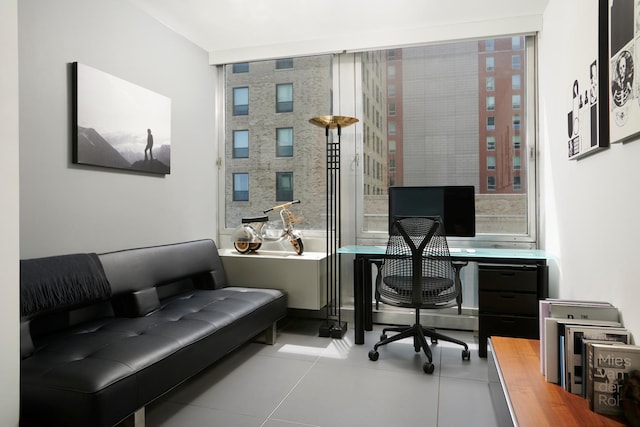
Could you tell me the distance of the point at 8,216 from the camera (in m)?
1.55

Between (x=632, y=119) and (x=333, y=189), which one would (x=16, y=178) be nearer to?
(x=632, y=119)

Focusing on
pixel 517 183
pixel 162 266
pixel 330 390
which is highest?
pixel 517 183

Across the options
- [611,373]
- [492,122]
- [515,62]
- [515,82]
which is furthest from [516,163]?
[611,373]

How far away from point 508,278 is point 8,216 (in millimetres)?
3038

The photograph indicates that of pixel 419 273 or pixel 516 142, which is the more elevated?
pixel 516 142

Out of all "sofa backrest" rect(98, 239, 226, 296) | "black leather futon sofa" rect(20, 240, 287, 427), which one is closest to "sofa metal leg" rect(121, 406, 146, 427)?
"black leather futon sofa" rect(20, 240, 287, 427)

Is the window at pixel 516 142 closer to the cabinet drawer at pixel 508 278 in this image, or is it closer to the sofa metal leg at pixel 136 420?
the cabinet drawer at pixel 508 278

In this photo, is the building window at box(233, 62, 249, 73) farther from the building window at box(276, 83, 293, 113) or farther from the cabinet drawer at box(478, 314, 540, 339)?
the cabinet drawer at box(478, 314, 540, 339)

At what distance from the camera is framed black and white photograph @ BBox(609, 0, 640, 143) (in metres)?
1.59

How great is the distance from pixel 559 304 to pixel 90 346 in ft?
7.57

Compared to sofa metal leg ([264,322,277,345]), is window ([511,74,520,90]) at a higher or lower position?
higher

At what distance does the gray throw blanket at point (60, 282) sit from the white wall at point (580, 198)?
2772mm

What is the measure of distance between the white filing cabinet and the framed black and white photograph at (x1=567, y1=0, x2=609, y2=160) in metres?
2.09

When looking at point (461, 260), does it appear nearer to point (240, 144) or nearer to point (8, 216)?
point (240, 144)
